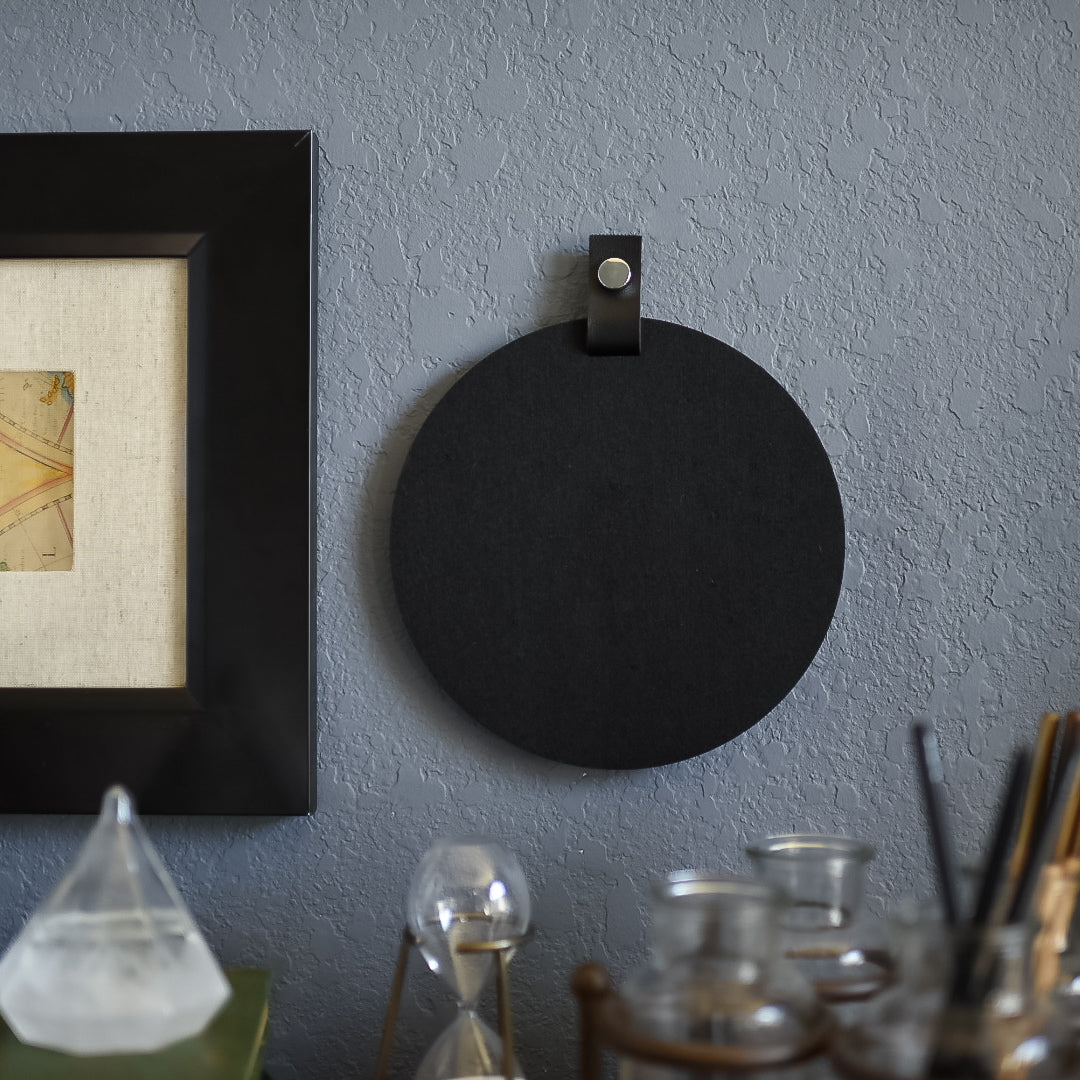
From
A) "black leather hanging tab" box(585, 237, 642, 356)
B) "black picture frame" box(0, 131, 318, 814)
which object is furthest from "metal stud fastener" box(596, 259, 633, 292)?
"black picture frame" box(0, 131, 318, 814)

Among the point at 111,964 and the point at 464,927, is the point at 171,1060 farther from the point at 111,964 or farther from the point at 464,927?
the point at 464,927

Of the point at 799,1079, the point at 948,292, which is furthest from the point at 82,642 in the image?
the point at 948,292

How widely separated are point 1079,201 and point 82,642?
2.83 ft

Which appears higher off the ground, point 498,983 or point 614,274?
point 614,274

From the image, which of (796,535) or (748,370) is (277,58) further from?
(796,535)

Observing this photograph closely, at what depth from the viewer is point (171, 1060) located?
0.66 metres

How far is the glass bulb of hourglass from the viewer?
732 mm

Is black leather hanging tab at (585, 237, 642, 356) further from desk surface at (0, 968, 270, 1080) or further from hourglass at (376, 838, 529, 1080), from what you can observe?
desk surface at (0, 968, 270, 1080)

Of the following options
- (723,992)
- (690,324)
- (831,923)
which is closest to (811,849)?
(831,923)

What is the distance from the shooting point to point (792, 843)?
756 mm

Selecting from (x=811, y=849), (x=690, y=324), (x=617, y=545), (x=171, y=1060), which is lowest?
(x=171, y=1060)

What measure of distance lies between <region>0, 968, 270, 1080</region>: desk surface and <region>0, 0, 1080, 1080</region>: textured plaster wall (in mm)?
158

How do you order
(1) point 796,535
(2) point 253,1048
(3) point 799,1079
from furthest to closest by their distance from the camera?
(1) point 796,535 → (2) point 253,1048 → (3) point 799,1079

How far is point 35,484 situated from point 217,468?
147 millimetres
